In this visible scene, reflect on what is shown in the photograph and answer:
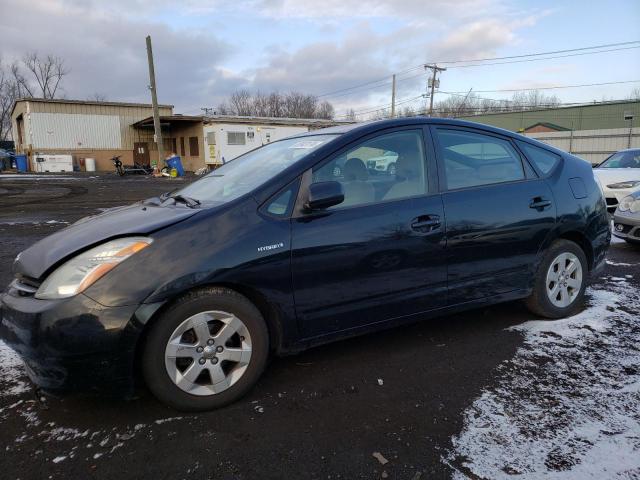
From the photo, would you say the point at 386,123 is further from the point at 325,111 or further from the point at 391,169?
the point at 325,111

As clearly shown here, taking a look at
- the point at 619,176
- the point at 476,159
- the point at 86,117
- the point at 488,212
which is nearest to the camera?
the point at 488,212

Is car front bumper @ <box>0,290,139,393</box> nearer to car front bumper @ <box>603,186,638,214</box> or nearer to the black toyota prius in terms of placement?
the black toyota prius

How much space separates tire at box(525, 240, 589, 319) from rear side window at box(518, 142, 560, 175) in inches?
24.4

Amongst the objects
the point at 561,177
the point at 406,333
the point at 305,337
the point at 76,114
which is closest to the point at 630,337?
the point at 561,177

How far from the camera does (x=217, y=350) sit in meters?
2.57

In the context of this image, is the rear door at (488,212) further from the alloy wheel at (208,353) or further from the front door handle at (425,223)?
the alloy wheel at (208,353)

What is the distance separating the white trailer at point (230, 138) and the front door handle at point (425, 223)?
A: 28.0 metres

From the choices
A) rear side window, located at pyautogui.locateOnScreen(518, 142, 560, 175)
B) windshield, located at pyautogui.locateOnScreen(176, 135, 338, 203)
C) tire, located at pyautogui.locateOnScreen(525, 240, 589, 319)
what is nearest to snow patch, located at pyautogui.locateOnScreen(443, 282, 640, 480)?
tire, located at pyautogui.locateOnScreen(525, 240, 589, 319)

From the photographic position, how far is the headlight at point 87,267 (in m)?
2.34

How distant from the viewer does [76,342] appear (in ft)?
7.48

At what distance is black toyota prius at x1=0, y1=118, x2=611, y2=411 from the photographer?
2354 mm

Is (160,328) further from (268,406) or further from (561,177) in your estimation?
(561,177)

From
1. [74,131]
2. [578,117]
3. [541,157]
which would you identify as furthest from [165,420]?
[578,117]

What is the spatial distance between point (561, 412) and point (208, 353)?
6.40 ft
